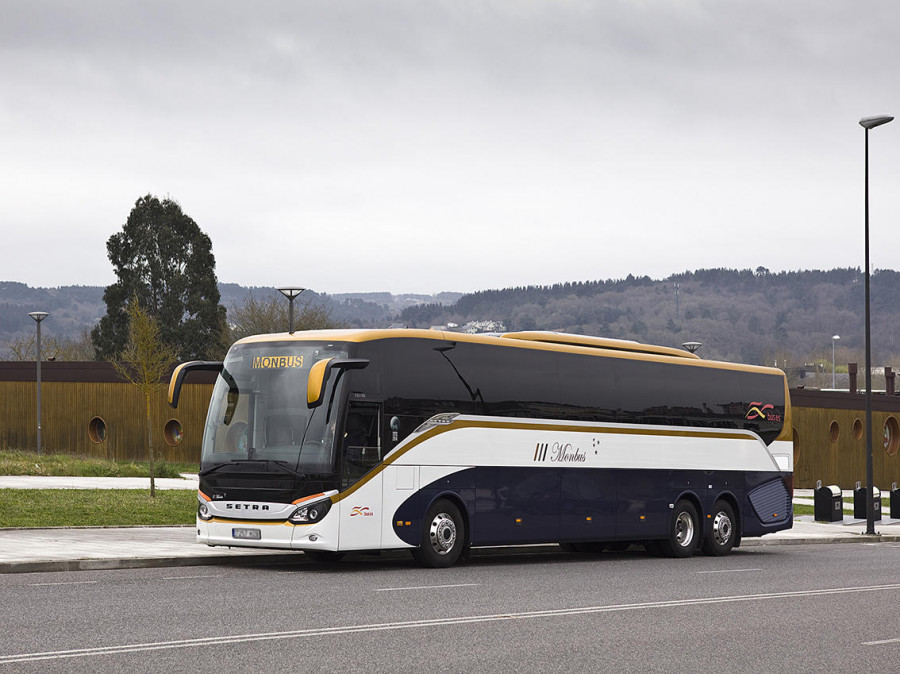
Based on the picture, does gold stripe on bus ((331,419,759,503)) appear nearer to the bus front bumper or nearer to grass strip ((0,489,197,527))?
the bus front bumper

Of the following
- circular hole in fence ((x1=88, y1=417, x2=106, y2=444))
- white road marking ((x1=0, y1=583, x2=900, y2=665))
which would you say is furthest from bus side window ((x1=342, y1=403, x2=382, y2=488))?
circular hole in fence ((x1=88, y1=417, x2=106, y2=444))

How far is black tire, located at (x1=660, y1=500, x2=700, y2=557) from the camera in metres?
21.5

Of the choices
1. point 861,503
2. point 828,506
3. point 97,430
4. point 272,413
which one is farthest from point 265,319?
point 272,413

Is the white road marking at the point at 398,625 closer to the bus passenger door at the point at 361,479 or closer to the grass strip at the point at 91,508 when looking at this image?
the bus passenger door at the point at 361,479

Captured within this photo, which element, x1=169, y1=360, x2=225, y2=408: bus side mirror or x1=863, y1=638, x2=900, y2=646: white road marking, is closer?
x1=863, y1=638, x2=900, y2=646: white road marking

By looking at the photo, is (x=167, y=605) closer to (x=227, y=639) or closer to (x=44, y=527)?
(x=227, y=639)

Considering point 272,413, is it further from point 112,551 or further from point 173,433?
point 173,433

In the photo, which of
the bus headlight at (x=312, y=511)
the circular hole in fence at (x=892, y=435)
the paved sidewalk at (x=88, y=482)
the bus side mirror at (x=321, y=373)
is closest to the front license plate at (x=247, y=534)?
the bus headlight at (x=312, y=511)

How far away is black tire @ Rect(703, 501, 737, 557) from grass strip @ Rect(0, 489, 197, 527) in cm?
934

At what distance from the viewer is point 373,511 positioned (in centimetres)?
1639

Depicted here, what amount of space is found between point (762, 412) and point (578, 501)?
5.60 m

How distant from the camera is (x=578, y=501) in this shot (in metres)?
19.6

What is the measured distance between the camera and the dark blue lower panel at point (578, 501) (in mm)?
17812

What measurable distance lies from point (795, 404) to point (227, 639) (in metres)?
45.3
